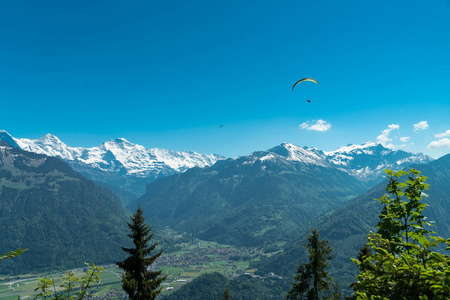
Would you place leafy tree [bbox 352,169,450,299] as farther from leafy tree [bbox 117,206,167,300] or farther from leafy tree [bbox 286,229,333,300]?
leafy tree [bbox 286,229,333,300]

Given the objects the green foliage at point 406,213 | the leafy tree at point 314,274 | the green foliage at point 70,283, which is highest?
the green foliage at point 406,213

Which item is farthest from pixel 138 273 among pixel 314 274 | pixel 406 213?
pixel 406 213

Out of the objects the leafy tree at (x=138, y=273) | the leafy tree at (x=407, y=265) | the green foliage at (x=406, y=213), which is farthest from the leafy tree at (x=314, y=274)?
the leafy tree at (x=407, y=265)

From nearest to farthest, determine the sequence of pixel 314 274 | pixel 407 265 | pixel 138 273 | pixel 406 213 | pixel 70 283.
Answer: pixel 407 265
pixel 406 213
pixel 70 283
pixel 138 273
pixel 314 274

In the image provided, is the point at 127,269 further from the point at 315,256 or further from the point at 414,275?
the point at 414,275

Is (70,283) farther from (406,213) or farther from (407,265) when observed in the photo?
(406,213)

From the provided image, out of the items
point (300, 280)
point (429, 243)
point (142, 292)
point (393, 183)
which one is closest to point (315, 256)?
point (300, 280)

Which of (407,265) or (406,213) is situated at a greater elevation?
(406,213)

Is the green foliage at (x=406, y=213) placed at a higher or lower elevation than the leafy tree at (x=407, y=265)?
higher

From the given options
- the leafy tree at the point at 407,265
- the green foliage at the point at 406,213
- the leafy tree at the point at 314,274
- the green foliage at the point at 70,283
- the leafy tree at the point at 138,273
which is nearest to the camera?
the leafy tree at the point at 407,265

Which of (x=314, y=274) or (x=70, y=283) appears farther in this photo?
(x=314, y=274)

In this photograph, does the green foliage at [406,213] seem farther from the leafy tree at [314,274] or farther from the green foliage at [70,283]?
the leafy tree at [314,274]

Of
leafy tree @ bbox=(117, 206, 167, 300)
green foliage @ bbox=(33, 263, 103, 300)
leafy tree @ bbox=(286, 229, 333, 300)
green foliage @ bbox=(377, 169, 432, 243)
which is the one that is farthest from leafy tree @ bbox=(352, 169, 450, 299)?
leafy tree @ bbox=(286, 229, 333, 300)
